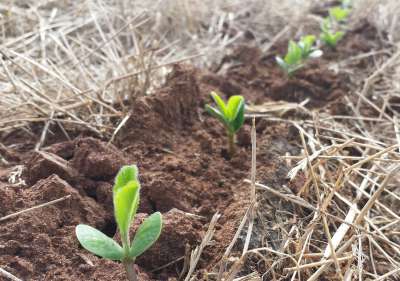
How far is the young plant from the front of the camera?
938 millimetres

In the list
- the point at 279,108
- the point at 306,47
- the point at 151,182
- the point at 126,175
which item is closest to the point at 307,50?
the point at 306,47

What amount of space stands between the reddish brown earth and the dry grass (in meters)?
0.08

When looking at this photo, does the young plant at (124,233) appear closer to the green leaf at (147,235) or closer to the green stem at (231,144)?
the green leaf at (147,235)

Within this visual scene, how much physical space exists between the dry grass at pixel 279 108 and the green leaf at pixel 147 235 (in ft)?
0.50

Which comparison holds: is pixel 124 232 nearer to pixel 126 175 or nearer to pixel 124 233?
pixel 124 233

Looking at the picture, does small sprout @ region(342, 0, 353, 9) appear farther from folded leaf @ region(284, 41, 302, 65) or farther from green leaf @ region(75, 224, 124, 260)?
green leaf @ region(75, 224, 124, 260)

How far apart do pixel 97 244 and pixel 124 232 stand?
2.3 inches

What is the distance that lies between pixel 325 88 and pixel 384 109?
0.99 feet

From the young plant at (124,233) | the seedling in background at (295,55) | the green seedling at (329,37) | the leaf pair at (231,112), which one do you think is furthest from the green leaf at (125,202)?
the green seedling at (329,37)

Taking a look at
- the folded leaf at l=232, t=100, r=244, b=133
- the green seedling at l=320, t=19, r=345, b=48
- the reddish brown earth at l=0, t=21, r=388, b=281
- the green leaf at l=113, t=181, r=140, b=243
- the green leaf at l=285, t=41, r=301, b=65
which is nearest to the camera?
the green leaf at l=113, t=181, r=140, b=243

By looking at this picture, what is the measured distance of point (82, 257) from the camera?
112 centimetres

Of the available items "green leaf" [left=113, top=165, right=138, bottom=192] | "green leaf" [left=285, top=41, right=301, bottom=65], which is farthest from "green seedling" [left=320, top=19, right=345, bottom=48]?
"green leaf" [left=113, top=165, right=138, bottom=192]

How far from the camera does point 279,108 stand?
193 centimetres

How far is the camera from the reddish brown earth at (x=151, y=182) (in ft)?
3.69
